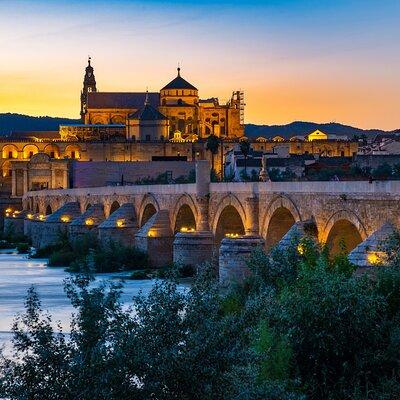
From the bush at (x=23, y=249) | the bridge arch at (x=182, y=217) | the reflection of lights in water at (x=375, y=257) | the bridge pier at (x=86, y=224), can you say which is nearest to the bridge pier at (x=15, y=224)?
the bush at (x=23, y=249)

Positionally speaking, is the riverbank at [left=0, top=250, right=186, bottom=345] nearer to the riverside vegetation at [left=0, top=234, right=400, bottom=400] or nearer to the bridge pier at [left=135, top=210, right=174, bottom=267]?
the bridge pier at [left=135, top=210, right=174, bottom=267]

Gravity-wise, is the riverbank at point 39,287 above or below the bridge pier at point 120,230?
below

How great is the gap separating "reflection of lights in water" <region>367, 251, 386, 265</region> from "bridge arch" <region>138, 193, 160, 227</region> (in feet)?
68.6

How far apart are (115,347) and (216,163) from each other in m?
Result: 75.7

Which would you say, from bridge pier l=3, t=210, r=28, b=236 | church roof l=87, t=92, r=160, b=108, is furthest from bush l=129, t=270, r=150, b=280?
church roof l=87, t=92, r=160, b=108

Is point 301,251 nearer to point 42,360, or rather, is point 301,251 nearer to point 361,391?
point 361,391

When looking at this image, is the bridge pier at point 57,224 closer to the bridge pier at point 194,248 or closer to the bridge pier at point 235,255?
the bridge pier at point 194,248

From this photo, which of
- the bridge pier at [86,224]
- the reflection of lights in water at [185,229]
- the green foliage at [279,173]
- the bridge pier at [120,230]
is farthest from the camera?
the green foliage at [279,173]

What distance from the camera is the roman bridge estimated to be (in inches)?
801

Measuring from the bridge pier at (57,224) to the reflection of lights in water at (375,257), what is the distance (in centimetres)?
2997

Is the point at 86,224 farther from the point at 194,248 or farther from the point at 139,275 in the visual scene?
the point at 194,248

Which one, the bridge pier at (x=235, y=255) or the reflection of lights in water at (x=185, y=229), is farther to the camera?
the reflection of lights in water at (x=185, y=229)

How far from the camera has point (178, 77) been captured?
315 feet

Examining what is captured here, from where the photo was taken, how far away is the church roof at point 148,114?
8862 centimetres
